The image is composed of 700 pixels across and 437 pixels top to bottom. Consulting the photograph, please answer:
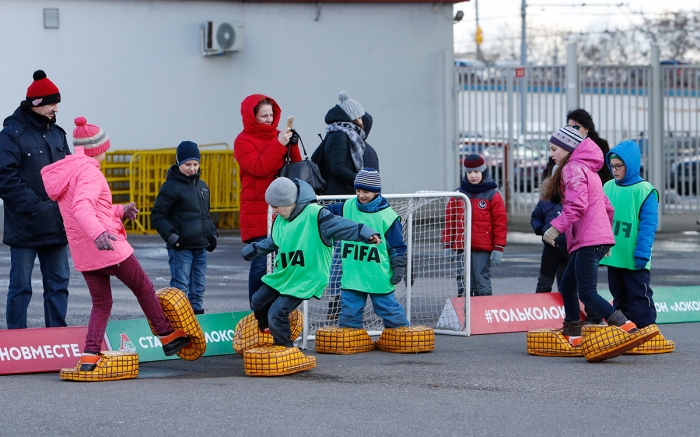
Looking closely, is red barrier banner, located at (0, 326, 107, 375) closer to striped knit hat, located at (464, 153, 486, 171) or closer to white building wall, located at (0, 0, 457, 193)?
striped knit hat, located at (464, 153, 486, 171)

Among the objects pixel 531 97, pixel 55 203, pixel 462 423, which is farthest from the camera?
pixel 531 97

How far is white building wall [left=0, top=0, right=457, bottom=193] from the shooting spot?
63.9 feet

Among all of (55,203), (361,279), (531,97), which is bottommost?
(361,279)

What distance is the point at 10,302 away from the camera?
866cm

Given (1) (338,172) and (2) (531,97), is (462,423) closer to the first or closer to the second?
(1) (338,172)

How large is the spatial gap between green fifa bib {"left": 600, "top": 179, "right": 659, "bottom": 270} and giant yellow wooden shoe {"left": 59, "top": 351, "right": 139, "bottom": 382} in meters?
3.87

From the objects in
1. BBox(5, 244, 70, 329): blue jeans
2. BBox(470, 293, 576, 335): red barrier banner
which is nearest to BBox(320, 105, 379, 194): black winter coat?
BBox(470, 293, 576, 335): red barrier banner

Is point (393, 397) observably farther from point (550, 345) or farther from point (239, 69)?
point (239, 69)

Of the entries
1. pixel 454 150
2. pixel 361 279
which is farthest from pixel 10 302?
pixel 454 150

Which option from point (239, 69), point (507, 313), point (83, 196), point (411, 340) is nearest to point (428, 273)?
point (507, 313)

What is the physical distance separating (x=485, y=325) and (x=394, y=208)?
1347 millimetres

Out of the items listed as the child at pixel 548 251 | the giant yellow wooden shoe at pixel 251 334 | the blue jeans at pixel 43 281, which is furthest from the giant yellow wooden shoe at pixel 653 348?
the blue jeans at pixel 43 281

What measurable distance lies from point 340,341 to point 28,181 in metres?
2.76

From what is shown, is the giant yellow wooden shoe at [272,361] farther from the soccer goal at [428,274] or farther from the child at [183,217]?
the child at [183,217]
